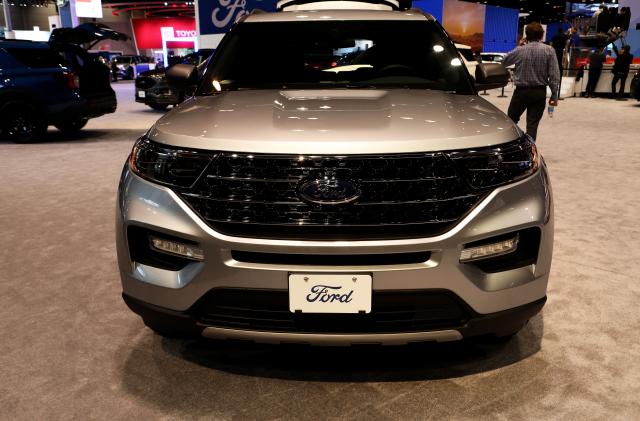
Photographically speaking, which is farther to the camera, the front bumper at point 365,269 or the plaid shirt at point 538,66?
the plaid shirt at point 538,66

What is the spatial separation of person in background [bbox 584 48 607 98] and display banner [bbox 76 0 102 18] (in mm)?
16682

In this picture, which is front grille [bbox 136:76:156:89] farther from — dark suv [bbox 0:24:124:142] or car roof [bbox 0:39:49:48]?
car roof [bbox 0:39:49:48]

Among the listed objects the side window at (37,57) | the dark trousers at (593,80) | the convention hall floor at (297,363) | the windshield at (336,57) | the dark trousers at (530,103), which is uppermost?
the windshield at (336,57)

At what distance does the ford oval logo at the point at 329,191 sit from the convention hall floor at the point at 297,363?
74 cm

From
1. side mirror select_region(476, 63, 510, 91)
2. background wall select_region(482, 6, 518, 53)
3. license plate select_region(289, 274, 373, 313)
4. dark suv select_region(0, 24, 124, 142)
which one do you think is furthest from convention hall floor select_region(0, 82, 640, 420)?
background wall select_region(482, 6, 518, 53)

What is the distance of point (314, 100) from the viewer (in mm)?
2352

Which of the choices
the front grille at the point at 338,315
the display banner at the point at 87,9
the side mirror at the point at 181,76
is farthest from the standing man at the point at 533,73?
the display banner at the point at 87,9

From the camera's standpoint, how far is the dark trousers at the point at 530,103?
6504 millimetres

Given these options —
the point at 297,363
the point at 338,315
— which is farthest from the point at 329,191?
the point at 297,363

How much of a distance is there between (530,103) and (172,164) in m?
5.53

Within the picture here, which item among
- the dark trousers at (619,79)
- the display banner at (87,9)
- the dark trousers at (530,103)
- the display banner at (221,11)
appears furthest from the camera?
the display banner at (87,9)

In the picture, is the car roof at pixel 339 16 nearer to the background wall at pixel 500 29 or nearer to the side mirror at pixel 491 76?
the side mirror at pixel 491 76

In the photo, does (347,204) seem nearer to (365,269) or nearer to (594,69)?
(365,269)

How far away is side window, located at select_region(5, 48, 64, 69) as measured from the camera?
820 cm
